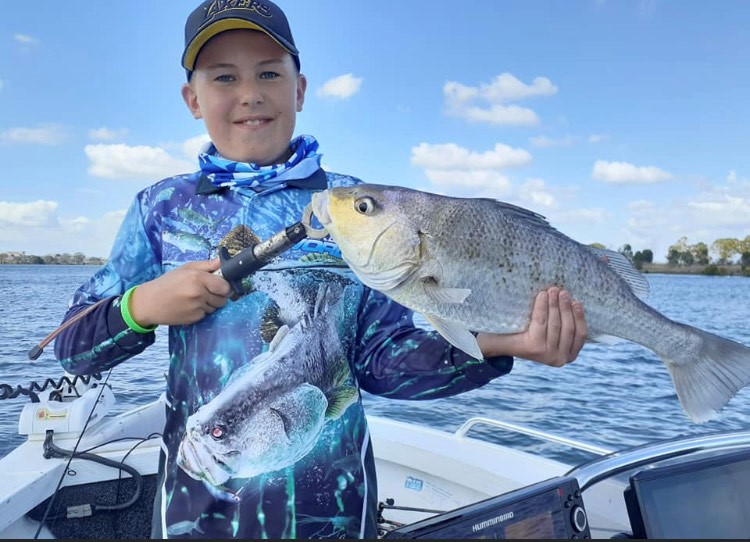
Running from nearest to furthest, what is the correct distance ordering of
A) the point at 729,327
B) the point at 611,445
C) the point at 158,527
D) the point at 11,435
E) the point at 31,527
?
1. the point at 158,527
2. the point at 31,527
3. the point at 11,435
4. the point at 611,445
5. the point at 729,327

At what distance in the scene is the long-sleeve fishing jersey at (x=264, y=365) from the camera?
6.31 ft

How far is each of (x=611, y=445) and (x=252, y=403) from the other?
8279 mm

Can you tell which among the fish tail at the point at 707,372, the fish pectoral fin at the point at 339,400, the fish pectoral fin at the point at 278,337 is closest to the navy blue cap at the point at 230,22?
the fish pectoral fin at the point at 278,337

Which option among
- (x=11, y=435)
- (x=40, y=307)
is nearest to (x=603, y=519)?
(x=11, y=435)

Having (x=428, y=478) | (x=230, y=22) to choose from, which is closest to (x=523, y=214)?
(x=230, y=22)

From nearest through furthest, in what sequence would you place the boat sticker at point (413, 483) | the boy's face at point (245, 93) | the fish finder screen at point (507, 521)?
the fish finder screen at point (507, 521)
the boy's face at point (245, 93)
the boat sticker at point (413, 483)

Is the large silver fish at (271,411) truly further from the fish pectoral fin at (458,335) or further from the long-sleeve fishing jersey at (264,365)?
the fish pectoral fin at (458,335)

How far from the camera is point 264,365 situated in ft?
6.61

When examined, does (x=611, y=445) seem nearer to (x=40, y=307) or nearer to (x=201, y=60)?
(x=201, y=60)

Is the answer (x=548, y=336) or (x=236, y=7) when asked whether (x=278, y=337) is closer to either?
(x=548, y=336)

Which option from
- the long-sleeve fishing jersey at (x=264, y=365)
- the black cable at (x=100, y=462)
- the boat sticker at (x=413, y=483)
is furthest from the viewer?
the boat sticker at (x=413, y=483)

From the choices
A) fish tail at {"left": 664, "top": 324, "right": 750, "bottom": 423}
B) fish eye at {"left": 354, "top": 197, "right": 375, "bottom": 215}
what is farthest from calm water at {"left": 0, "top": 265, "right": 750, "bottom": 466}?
fish eye at {"left": 354, "top": 197, "right": 375, "bottom": 215}

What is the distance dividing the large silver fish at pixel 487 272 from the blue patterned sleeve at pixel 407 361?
146mm

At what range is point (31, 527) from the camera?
137 inches
